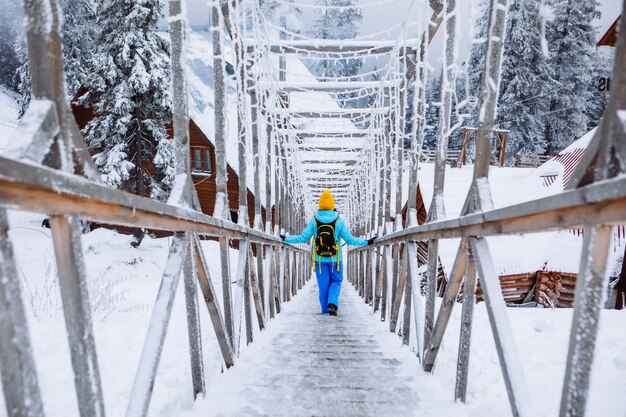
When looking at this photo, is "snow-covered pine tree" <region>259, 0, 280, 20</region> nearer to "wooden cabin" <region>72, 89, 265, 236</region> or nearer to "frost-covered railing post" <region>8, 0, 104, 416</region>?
"frost-covered railing post" <region>8, 0, 104, 416</region>

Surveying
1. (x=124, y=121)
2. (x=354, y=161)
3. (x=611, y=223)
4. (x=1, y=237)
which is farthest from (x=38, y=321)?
(x=354, y=161)

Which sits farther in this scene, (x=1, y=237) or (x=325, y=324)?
(x=325, y=324)

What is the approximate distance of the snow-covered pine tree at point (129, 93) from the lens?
1114 cm

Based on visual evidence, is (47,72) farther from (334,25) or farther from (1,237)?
(334,25)

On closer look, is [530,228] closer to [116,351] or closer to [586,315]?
[586,315]

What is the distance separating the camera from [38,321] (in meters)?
3.62

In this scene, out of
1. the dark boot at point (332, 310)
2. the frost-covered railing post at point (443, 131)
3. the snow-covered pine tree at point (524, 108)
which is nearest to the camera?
the frost-covered railing post at point (443, 131)

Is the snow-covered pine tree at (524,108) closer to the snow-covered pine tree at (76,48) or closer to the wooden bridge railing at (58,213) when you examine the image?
the snow-covered pine tree at (76,48)

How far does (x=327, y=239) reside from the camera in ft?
18.9

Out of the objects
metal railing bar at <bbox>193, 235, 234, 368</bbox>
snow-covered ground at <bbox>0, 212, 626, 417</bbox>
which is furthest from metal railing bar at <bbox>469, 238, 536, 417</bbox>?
metal railing bar at <bbox>193, 235, 234, 368</bbox>

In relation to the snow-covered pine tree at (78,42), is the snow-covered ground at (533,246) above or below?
below

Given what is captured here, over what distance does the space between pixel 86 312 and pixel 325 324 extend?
389 centimetres

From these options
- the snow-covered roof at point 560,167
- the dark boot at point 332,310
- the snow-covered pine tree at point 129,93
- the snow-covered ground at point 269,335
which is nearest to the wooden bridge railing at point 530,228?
the snow-covered ground at point 269,335

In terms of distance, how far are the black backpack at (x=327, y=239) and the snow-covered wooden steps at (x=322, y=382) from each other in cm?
226
